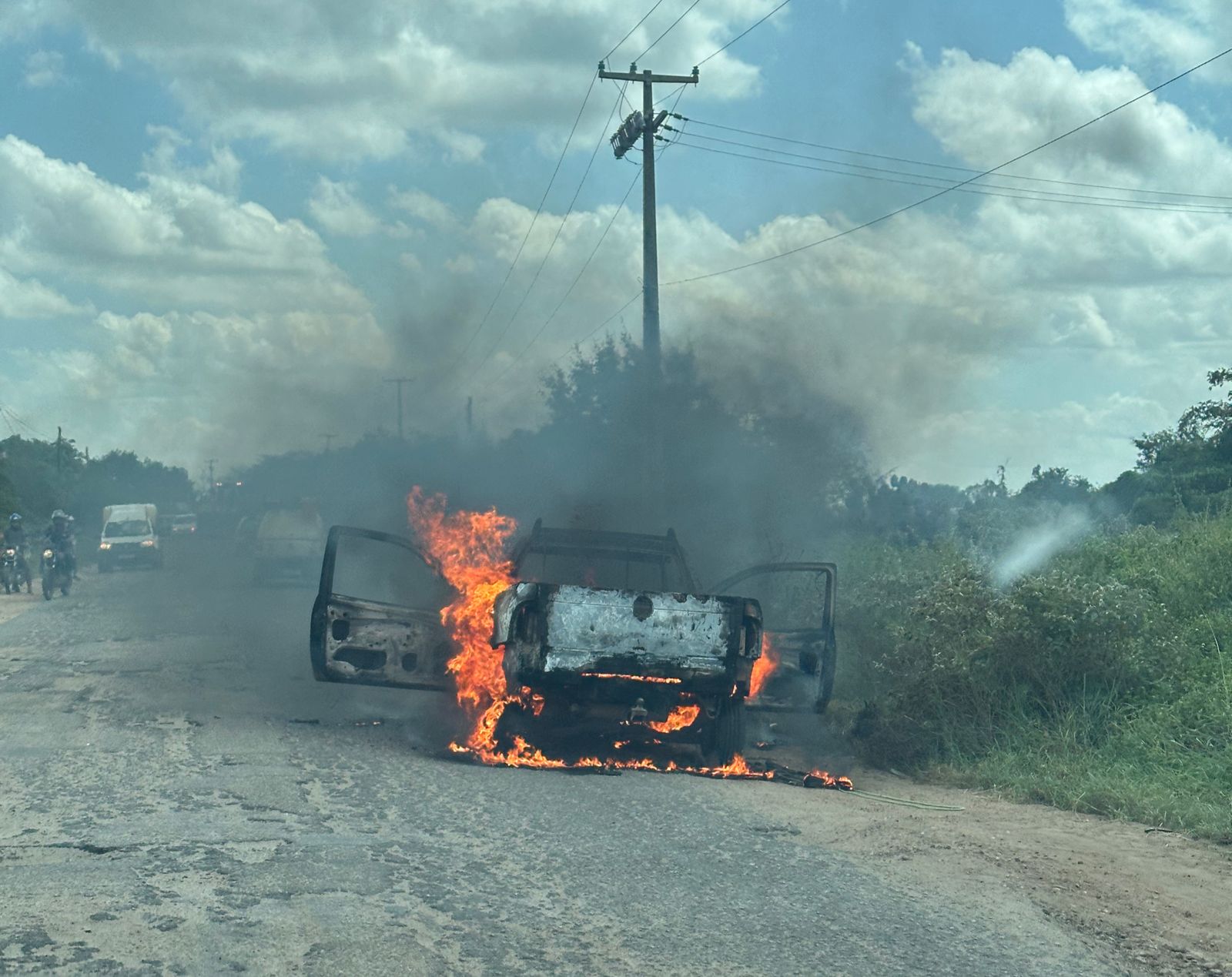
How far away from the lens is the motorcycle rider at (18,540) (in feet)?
93.6

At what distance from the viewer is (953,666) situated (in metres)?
10.3

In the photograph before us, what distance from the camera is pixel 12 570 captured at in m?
28.5

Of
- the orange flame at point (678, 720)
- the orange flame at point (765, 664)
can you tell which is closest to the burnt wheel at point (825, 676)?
the orange flame at point (765, 664)

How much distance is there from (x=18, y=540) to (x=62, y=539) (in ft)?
11.8

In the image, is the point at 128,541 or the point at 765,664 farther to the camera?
the point at 128,541

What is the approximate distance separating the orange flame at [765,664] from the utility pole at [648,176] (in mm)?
10794

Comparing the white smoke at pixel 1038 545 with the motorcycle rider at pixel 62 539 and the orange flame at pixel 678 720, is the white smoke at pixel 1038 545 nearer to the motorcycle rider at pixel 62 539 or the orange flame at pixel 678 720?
the orange flame at pixel 678 720

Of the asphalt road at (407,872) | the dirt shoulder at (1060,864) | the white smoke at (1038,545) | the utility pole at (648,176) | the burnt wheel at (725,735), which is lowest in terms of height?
the asphalt road at (407,872)

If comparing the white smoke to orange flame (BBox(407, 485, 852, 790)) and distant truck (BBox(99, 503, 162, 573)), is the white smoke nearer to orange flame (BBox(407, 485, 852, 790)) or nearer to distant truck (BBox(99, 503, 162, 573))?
orange flame (BBox(407, 485, 852, 790))

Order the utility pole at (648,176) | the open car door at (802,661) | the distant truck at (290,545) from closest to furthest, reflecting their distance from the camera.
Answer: the open car door at (802,661) → the utility pole at (648,176) → the distant truck at (290,545)

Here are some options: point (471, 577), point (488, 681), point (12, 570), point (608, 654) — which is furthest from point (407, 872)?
point (12, 570)

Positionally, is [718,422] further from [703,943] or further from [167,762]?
[703,943]

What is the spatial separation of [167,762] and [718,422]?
49.2 feet

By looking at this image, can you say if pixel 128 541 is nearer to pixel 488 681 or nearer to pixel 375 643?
pixel 375 643
